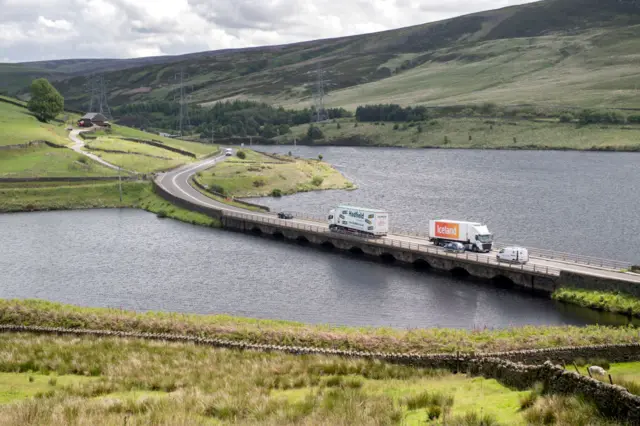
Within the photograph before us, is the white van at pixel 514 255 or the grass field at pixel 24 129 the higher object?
the grass field at pixel 24 129

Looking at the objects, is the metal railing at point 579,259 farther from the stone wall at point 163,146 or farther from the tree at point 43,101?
the tree at point 43,101

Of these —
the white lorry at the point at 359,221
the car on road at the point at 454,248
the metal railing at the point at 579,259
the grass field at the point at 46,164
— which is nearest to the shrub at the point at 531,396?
the metal railing at the point at 579,259

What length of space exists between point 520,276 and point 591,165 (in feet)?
384

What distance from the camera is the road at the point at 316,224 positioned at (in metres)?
66.6

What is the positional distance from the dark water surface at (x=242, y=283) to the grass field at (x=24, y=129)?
55.5 meters

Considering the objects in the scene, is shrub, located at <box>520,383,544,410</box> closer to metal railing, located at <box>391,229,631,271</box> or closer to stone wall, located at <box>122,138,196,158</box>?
metal railing, located at <box>391,229,631,271</box>

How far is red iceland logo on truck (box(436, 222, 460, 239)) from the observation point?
261 ft

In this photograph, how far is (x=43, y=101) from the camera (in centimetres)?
19300

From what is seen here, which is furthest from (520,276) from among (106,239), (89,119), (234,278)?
(89,119)

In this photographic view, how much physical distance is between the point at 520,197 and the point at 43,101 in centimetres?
12455


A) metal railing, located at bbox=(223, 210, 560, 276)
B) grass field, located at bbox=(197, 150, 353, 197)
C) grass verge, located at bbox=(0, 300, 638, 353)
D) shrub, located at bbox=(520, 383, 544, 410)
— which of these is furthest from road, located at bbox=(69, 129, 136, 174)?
shrub, located at bbox=(520, 383, 544, 410)

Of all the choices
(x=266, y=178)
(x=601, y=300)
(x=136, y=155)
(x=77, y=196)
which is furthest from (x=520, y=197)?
(x=136, y=155)

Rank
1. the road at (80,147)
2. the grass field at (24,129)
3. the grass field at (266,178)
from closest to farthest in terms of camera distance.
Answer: the grass field at (266,178), the road at (80,147), the grass field at (24,129)

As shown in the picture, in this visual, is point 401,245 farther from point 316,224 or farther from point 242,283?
point 316,224
